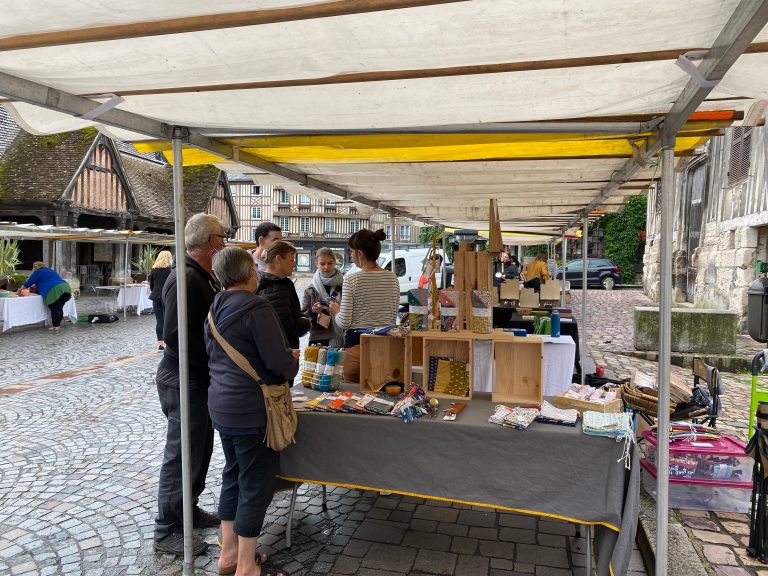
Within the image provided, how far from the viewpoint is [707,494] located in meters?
3.94

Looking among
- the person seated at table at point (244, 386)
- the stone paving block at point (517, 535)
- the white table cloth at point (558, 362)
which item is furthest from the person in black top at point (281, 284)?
the white table cloth at point (558, 362)

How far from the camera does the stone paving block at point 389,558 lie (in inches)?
128

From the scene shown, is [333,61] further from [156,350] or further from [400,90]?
[156,350]

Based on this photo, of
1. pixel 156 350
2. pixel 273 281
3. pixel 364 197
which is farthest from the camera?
pixel 156 350

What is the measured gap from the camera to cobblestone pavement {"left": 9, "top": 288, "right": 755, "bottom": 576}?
129 inches

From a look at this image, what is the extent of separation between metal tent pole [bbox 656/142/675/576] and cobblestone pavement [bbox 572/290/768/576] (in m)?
0.77

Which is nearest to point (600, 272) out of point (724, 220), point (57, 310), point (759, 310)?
point (724, 220)

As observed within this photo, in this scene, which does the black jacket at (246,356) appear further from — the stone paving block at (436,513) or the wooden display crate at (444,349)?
the stone paving block at (436,513)

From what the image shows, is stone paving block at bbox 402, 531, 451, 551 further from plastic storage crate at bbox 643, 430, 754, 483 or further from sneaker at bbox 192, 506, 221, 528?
plastic storage crate at bbox 643, 430, 754, 483

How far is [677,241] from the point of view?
18.6 m

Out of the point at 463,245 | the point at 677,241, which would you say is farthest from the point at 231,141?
the point at 677,241

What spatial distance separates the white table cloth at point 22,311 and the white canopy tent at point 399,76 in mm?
10923

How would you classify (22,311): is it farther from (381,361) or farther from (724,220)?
(724,220)

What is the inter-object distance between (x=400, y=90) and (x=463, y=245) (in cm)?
185
